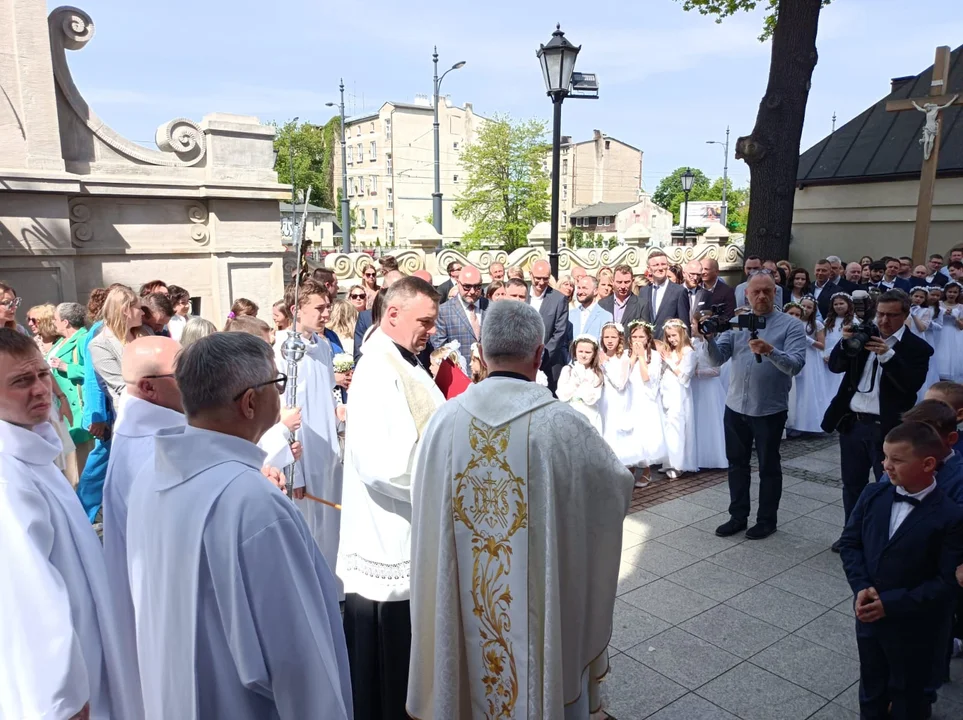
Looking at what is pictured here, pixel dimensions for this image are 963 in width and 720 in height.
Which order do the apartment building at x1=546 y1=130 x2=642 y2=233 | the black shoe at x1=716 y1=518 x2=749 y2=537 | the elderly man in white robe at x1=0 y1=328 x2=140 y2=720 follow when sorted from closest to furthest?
the elderly man in white robe at x1=0 y1=328 x2=140 y2=720 < the black shoe at x1=716 y1=518 x2=749 y2=537 < the apartment building at x1=546 y1=130 x2=642 y2=233

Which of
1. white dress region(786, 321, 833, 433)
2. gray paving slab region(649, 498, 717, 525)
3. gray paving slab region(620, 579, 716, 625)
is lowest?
gray paving slab region(649, 498, 717, 525)

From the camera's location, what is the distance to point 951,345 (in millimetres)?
9109

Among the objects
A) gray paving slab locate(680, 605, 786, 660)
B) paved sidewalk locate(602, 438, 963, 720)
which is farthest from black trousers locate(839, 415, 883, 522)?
gray paving slab locate(680, 605, 786, 660)

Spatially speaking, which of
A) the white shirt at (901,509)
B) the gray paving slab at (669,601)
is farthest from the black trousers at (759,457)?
the white shirt at (901,509)

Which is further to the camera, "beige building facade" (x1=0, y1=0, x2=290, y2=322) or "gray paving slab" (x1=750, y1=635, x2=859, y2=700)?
"beige building facade" (x1=0, y1=0, x2=290, y2=322)

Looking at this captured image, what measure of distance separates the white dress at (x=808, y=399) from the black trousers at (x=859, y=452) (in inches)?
148

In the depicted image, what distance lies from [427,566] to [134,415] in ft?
4.07

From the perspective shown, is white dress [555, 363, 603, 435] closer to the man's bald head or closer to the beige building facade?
the man's bald head

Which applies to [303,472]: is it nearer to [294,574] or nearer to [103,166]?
[294,574]

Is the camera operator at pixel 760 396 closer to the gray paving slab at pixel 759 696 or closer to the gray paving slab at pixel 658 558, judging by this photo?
the gray paving slab at pixel 658 558

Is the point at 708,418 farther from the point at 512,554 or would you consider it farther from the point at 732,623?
the point at 512,554

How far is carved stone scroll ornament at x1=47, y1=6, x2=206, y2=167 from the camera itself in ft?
28.3

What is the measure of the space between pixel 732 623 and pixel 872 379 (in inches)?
76.4

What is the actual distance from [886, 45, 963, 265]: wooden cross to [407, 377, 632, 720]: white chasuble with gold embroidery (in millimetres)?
11624
